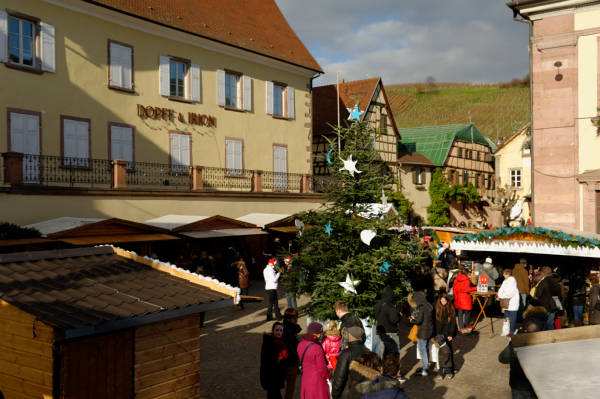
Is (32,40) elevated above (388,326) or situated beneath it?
elevated above

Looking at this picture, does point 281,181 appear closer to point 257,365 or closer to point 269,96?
point 269,96

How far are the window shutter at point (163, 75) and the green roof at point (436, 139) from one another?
26.0 metres

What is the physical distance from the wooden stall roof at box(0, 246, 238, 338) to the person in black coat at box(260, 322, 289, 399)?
0.81m

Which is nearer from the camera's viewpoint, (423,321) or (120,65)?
(423,321)

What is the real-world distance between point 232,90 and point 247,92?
28.8 inches

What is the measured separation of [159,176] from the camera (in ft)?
69.3

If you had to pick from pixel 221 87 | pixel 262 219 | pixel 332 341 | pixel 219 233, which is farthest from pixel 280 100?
pixel 332 341

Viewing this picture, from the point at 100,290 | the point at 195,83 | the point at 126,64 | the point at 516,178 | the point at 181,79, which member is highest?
the point at 126,64

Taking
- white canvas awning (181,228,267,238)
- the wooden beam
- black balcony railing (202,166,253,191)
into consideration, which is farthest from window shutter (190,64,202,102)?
the wooden beam

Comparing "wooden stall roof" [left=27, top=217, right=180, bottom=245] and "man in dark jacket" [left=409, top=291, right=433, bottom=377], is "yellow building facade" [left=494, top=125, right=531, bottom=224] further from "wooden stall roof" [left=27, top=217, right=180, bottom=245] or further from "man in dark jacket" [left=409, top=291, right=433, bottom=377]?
"man in dark jacket" [left=409, top=291, right=433, bottom=377]

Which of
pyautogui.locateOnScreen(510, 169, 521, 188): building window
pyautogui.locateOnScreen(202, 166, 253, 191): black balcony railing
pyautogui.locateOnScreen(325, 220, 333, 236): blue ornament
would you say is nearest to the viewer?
pyautogui.locateOnScreen(325, 220, 333, 236): blue ornament

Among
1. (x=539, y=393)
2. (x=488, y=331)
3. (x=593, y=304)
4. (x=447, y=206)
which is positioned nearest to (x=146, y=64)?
(x=488, y=331)

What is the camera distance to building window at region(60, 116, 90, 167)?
60.6ft

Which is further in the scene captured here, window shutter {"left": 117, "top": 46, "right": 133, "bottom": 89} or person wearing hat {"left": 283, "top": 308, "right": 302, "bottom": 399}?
window shutter {"left": 117, "top": 46, "right": 133, "bottom": 89}
